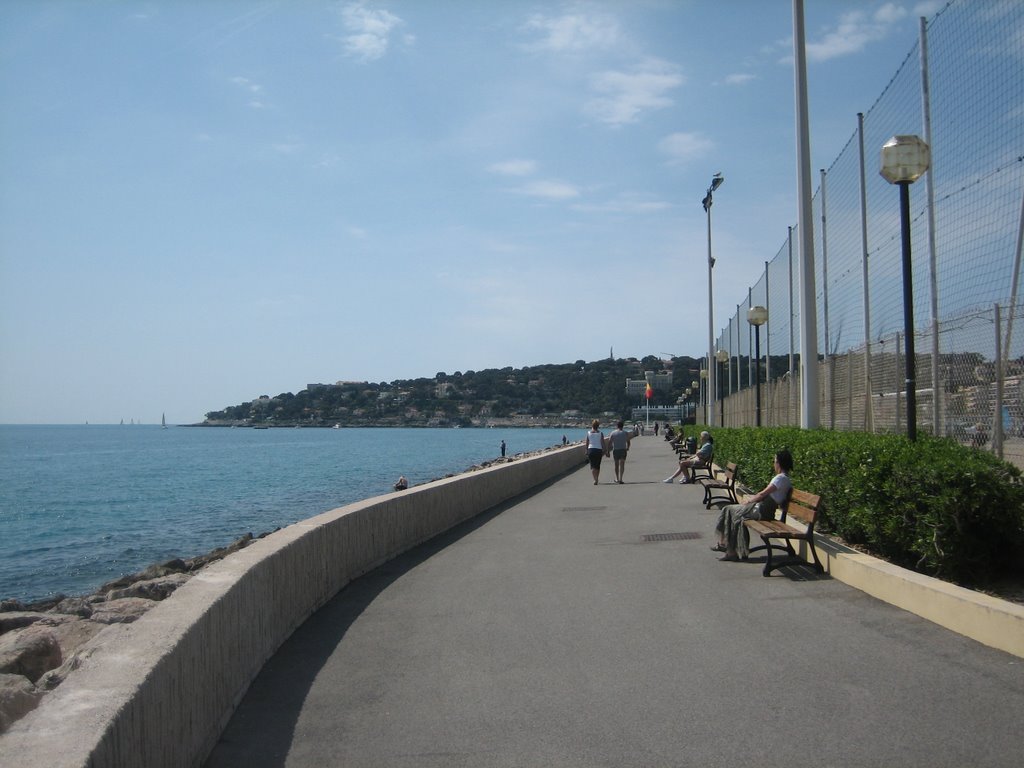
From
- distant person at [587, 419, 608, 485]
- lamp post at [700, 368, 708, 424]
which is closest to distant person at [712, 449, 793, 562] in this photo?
distant person at [587, 419, 608, 485]

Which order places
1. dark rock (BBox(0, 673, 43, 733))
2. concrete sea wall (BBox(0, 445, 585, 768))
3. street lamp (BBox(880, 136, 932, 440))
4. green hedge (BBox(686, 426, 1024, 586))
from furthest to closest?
street lamp (BBox(880, 136, 932, 440)) → green hedge (BBox(686, 426, 1024, 586)) → dark rock (BBox(0, 673, 43, 733)) → concrete sea wall (BBox(0, 445, 585, 768))

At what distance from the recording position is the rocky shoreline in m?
6.09

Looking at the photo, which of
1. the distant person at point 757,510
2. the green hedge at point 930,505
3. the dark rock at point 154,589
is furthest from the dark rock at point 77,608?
the green hedge at point 930,505

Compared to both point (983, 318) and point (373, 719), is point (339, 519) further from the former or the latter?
point (983, 318)

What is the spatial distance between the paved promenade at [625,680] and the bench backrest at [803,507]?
588 millimetres

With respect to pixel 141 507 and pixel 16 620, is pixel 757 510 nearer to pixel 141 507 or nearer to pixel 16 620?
pixel 16 620

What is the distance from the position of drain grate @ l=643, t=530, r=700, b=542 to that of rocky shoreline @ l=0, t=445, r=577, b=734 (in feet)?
17.0

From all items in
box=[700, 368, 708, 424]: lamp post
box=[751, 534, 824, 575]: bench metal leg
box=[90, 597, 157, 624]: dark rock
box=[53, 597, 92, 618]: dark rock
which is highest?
box=[700, 368, 708, 424]: lamp post

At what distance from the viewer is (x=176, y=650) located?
14.8 ft

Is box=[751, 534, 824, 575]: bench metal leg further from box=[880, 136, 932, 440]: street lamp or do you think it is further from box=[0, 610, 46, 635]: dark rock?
box=[0, 610, 46, 635]: dark rock

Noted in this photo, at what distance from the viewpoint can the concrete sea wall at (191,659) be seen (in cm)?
348

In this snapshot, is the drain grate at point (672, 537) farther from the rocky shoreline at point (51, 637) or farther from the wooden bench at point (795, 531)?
the rocky shoreline at point (51, 637)

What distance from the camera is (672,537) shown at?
1282 centimetres

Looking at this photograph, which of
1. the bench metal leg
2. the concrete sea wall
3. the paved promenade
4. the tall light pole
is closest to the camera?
the concrete sea wall
